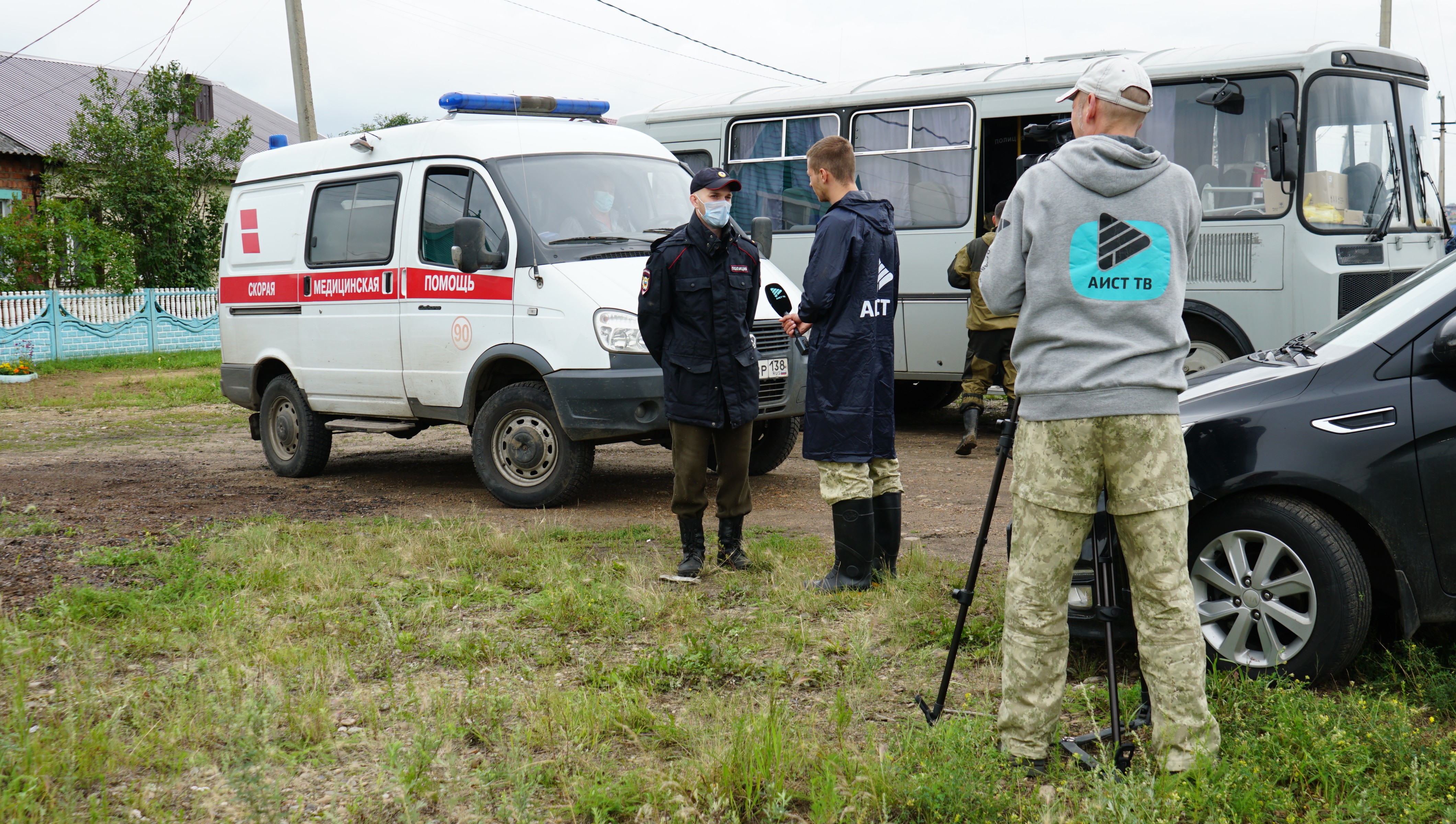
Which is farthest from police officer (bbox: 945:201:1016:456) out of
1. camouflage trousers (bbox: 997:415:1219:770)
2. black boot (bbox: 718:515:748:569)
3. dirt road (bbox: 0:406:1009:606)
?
camouflage trousers (bbox: 997:415:1219:770)

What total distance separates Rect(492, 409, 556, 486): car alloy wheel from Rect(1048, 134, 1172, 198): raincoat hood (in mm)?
4789

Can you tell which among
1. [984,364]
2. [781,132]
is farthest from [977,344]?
[781,132]

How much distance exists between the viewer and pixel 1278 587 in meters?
3.80

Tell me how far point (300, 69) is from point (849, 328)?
1422 cm

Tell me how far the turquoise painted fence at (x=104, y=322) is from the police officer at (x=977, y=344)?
13840 millimetres

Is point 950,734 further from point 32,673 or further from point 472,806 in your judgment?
point 32,673

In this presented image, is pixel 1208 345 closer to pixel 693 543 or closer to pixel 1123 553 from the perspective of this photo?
pixel 693 543

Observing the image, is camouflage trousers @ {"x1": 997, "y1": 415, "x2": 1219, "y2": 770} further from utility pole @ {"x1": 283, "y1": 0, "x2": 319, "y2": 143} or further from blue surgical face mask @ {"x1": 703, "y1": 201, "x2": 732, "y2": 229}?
utility pole @ {"x1": 283, "y1": 0, "x2": 319, "y2": 143}

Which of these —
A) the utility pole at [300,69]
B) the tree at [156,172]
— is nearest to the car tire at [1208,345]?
the utility pole at [300,69]

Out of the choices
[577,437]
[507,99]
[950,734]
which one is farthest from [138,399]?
[950,734]

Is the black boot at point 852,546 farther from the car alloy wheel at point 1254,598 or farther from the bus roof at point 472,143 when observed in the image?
the bus roof at point 472,143

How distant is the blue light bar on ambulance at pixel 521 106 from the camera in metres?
8.74

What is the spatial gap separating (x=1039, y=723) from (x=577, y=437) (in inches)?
168

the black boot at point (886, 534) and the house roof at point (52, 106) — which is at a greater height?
the house roof at point (52, 106)
